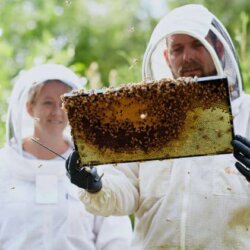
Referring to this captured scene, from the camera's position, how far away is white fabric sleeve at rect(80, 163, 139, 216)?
3666 millimetres

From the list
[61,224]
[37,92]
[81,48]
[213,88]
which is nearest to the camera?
[213,88]

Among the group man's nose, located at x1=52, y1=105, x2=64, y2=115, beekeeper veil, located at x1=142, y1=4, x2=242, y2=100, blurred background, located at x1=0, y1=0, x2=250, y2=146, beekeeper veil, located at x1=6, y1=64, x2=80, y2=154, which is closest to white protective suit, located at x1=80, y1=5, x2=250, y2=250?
beekeeper veil, located at x1=142, y1=4, x2=242, y2=100

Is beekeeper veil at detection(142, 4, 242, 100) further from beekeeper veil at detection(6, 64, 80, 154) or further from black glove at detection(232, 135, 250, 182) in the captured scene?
beekeeper veil at detection(6, 64, 80, 154)

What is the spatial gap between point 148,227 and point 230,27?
8.10m

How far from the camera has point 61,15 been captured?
16.2 meters

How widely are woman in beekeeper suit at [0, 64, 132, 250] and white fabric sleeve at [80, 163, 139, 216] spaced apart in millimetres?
632

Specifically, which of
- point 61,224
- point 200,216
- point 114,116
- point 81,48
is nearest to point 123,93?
point 114,116

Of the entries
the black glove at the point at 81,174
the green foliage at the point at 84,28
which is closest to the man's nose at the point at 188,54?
the black glove at the point at 81,174

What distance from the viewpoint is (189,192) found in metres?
3.54

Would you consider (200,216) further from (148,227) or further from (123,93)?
(123,93)

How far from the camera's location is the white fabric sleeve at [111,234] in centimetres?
437

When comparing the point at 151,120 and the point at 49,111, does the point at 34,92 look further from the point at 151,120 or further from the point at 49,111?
the point at 151,120

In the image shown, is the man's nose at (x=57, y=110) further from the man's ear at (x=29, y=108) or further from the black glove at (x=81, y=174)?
the black glove at (x=81, y=174)

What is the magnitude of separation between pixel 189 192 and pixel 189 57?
→ 686mm
